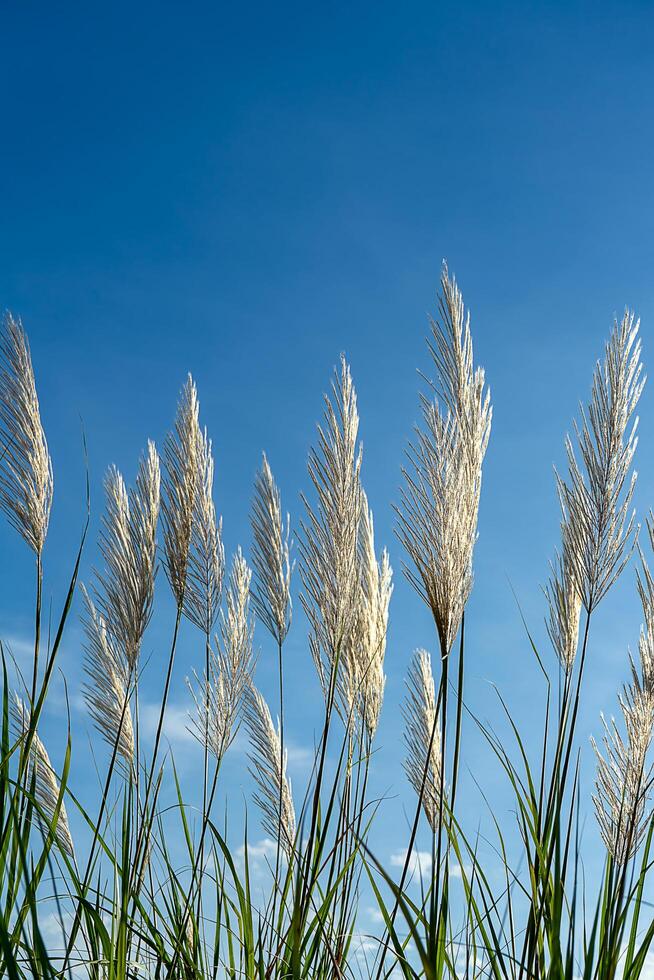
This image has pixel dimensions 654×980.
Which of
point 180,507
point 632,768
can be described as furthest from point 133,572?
point 632,768

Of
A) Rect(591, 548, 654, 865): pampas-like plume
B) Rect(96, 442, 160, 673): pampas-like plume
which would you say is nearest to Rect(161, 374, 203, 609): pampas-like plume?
Rect(96, 442, 160, 673): pampas-like plume

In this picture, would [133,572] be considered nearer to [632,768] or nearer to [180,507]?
[180,507]

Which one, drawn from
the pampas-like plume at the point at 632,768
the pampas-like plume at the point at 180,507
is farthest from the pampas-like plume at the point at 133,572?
the pampas-like plume at the point at 632,768

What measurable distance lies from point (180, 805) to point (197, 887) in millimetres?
278

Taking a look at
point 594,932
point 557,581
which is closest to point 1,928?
point 594,932

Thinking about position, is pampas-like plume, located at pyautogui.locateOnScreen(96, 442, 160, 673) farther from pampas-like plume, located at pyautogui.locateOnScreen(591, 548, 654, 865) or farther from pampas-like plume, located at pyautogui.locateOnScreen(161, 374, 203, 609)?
pampas-like plume, located at pyautogui.locateOnScreen(591, 548, 654, 865)

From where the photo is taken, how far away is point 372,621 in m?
3.10

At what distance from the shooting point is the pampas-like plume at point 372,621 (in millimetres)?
3086

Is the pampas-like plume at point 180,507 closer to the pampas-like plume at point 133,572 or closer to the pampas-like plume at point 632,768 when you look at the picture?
the pampas-like plume at point 133,572

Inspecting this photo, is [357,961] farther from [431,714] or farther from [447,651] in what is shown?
[447,651]

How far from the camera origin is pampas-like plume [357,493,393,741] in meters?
3.09

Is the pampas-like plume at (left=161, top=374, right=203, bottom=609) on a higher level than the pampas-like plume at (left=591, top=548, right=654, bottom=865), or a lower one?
higher

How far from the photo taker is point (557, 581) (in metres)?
2.91

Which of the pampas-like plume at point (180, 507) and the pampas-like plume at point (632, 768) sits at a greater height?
the pampas-like plume at point (180, 507)
